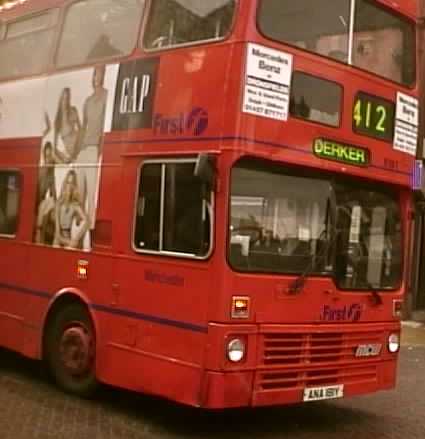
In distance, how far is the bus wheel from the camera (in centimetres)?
825

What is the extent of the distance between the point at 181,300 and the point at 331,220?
60.8 inches

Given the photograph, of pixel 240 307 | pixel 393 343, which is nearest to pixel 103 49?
pixel 240 307

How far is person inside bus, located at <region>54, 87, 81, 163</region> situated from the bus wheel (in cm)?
154

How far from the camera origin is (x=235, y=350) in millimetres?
6789

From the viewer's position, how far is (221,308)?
22.1 ft

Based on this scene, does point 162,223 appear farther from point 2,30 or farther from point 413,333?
point 413,333

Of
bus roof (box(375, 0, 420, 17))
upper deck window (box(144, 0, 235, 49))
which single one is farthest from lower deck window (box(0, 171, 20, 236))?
bus roof (box(375, 0, 420, 17))

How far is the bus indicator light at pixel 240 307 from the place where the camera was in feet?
22.3

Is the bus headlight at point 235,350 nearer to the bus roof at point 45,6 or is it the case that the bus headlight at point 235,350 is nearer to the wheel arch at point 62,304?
the wheel arch at point 62,304

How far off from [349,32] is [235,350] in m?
3.07

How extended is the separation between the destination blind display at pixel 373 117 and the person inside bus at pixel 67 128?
9.10ft

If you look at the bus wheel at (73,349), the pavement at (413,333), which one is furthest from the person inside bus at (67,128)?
the pavement at (413,333)

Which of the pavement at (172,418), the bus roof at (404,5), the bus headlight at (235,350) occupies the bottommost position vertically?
the pavement at (172,418)

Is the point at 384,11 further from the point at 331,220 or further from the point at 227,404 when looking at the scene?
the point at 227,404
